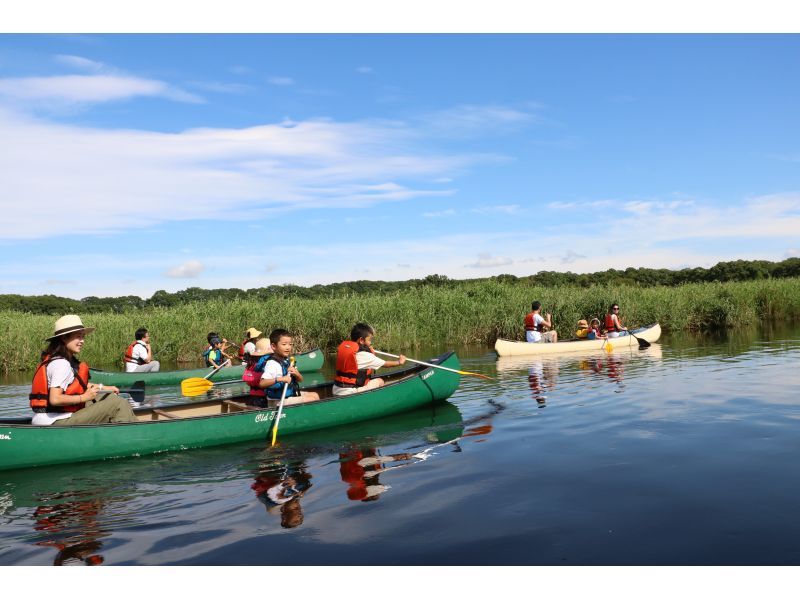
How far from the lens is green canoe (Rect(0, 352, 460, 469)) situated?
23.1ft

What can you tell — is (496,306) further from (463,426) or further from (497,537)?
(497,537)

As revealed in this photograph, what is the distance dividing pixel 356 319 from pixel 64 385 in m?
13.8

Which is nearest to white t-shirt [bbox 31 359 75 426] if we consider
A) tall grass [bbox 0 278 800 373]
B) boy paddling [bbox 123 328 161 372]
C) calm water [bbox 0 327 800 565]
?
calm water [bbox 0 327 800 565]

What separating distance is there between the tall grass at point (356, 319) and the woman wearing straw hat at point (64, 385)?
13.3 m

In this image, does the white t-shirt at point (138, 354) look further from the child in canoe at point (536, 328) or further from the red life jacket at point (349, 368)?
the child in canoe at point (536, 328)

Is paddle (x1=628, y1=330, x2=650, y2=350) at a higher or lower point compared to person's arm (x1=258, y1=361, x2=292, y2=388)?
lower

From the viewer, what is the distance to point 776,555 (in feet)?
13.5

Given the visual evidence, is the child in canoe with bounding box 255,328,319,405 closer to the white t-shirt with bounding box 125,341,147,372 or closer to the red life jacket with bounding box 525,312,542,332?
the white t-shirt with bounding box 125,341,147,372

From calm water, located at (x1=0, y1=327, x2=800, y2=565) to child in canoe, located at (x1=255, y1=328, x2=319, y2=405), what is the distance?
77cm

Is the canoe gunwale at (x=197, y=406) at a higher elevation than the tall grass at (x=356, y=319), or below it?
below

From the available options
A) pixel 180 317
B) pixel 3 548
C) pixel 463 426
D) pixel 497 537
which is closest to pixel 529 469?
pixel 497 537

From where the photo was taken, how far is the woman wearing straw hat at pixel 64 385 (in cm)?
685

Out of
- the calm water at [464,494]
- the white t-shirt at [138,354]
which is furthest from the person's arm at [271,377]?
the white t-shirt at [138,354]

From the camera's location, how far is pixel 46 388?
6.94 m
